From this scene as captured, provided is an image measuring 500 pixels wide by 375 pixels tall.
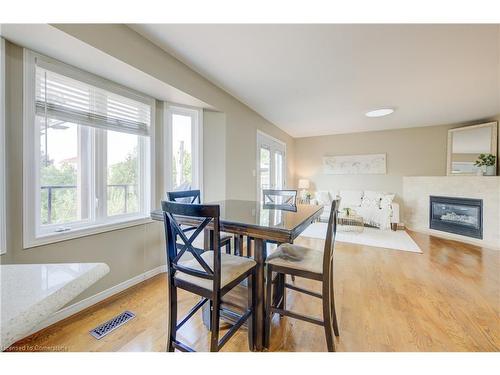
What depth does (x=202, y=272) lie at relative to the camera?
1.18m

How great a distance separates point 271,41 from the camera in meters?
1.85

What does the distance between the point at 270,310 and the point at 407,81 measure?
3.10 m

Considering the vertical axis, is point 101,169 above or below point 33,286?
above

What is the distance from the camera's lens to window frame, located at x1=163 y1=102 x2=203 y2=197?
8.36 feet

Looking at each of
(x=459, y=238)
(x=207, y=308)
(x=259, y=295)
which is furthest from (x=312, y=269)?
(x=459, y=238)

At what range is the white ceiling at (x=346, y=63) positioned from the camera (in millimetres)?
1747

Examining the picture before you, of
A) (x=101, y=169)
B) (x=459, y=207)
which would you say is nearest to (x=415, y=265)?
(x=459, y=207)

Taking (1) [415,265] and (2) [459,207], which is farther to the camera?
(2) [459,207]

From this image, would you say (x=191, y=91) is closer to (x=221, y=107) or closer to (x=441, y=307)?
(x=221, y=107)

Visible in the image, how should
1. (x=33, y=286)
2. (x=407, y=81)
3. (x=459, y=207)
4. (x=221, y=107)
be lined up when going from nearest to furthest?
1. (x=33, y=286)
2. (x=407, y=81)
3. (x=221, y=107)
4. (x=459, y=207)

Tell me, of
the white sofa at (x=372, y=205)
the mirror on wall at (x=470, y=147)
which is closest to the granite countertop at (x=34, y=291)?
the white sofa at (x=372, y=205)

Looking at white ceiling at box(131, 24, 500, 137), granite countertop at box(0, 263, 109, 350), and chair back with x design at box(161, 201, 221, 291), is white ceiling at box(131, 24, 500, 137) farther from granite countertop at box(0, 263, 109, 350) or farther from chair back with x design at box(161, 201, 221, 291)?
granite countertop at box(0, 263, 109, 350)

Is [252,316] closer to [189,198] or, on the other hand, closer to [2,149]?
[189,198]
